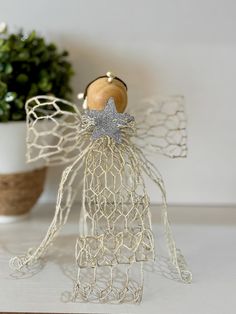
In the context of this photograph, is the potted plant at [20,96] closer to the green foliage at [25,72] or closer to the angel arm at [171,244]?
the green foliage at [25,72]

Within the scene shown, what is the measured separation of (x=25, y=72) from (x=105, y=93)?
0.29 metres

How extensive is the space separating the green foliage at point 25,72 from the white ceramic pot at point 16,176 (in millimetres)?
33

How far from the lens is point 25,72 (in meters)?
0.86

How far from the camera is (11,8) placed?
938 millimetres

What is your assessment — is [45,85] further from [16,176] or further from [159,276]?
[159,276]

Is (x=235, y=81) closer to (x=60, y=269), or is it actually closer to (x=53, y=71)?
(x=53, y=71)

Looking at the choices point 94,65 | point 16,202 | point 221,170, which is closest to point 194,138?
point 221,170

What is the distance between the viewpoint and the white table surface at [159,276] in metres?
0.57

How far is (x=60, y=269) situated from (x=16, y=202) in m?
0.22

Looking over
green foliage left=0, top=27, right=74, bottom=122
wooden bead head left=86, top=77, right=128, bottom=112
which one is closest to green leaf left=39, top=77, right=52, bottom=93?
green foliage left=0, top=27, right=74, bottom=122

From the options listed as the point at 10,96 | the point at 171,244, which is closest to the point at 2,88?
the point at 10,96

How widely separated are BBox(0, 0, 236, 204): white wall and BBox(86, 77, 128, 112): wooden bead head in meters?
0.32

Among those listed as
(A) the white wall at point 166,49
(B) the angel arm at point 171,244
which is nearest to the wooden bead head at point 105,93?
(B) the angel arm at point 171,244

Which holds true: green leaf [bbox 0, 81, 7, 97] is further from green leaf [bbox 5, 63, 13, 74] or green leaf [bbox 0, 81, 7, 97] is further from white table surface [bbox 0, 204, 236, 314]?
white table surface [bbox 0, 204, 236, 314]
